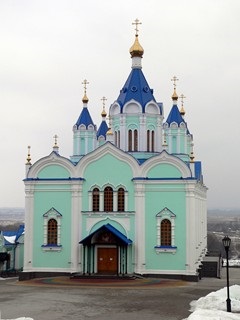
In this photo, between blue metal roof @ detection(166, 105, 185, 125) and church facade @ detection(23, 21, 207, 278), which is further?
blue metal roof @ detection(166, 105, 185, 125)

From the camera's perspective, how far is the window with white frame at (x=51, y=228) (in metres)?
26.8

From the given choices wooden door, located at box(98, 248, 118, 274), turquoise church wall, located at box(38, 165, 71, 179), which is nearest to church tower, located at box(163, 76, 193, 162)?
turquoise church wall, located at box(38, 165, 71, 179)

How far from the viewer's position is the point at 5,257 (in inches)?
1156

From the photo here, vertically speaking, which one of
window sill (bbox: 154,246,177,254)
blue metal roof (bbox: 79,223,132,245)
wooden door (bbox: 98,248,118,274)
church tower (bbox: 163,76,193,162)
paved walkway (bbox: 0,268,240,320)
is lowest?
paved walkway (bbox: 0,268,240,320)

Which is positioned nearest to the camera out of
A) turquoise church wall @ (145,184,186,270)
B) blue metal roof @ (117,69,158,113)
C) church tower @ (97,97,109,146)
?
turquoise church wall @ (145,184,186,270)

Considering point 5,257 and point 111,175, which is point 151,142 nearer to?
point 111,175

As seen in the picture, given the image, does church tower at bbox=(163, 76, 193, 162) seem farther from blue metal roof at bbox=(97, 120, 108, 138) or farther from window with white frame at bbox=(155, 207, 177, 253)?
window with white frame at bbox=(155, 207, 177, 253)

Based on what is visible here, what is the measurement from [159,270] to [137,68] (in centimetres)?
1180

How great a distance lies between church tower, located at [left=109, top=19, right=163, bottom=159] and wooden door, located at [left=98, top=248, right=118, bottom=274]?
18.3 ft

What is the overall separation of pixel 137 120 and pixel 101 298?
12.7m

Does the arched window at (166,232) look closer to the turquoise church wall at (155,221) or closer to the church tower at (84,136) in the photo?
the turquoise church wall at (155,221)

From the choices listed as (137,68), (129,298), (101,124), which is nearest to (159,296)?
(129,298)

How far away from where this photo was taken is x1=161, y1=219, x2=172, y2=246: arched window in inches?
1017

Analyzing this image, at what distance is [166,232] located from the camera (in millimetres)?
25906
